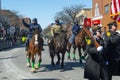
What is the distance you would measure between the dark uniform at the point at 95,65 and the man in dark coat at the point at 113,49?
0.17 m

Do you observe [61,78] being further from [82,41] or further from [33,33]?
[82,41]

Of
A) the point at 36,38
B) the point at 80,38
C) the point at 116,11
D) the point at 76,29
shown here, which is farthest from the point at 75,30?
the point at 116,11

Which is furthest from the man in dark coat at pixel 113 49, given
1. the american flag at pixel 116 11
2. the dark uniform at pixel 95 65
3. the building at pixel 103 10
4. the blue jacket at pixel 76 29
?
the building at pixel 103 10

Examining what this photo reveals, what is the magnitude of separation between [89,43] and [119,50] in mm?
818

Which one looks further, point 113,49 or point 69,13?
point 69,13

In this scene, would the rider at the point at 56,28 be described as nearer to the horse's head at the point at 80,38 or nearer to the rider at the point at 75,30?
the horse's head at the point at 80,38

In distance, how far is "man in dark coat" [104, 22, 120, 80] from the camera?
9.86 meters

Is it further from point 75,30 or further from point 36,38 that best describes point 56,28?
point 75,30

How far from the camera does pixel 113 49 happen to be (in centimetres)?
996

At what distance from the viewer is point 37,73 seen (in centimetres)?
1738

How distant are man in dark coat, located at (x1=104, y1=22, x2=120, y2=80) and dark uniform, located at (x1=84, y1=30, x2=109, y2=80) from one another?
6.7 inches

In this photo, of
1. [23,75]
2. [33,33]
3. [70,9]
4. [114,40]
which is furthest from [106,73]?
[70,9]

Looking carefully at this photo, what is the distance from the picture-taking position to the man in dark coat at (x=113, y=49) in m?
9.86

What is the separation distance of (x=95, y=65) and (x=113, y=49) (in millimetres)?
634
